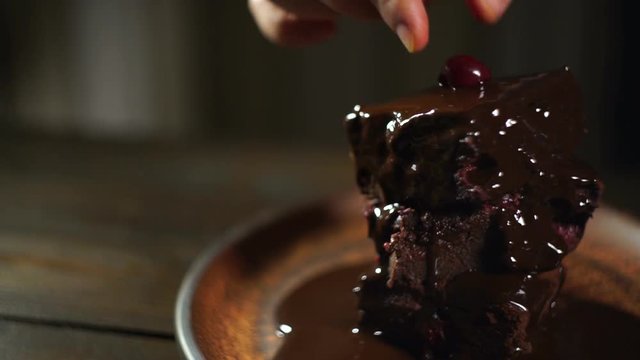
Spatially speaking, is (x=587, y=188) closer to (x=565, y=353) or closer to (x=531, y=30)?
(x=565, y=353)

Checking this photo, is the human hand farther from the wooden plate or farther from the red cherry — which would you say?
the wooden plate

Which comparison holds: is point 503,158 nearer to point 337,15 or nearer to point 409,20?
point 409,20

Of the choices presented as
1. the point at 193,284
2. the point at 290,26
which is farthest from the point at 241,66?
the point at 193,284

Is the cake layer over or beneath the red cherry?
beneath

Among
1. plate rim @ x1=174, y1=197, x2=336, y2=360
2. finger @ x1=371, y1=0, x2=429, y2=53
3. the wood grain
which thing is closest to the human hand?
finger @ x1=371, y1=0, x2=429, y2=53

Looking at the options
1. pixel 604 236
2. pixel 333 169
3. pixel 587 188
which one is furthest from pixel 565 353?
pixel 333 169

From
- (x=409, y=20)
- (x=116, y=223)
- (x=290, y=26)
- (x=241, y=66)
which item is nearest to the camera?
(x=409, y=20)

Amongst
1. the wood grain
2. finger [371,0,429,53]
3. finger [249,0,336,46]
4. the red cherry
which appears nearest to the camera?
finger [371,0,429,53]

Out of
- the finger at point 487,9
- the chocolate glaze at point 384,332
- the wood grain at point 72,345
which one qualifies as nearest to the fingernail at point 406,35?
the finger at point 487,9
